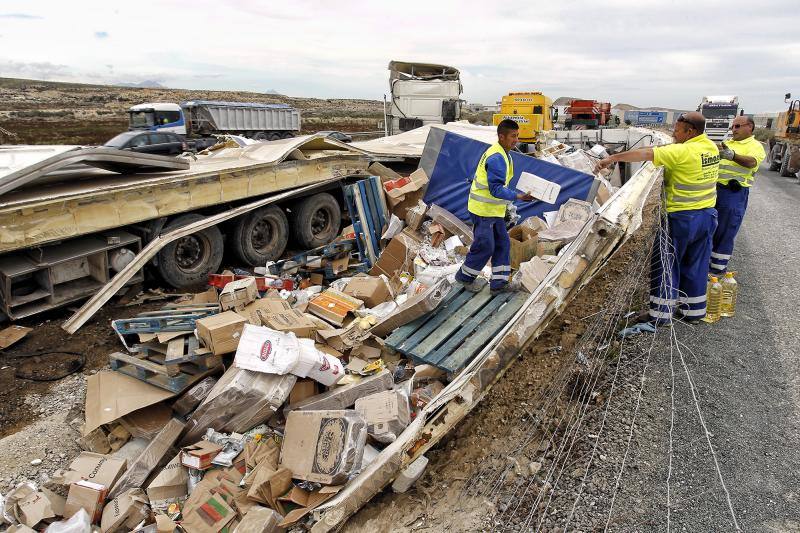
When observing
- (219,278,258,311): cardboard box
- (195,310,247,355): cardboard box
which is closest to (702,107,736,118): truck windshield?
(219,278,258,311): cardboard box

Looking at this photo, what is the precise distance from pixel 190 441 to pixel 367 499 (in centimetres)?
150

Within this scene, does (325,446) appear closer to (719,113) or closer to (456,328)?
(456,328)

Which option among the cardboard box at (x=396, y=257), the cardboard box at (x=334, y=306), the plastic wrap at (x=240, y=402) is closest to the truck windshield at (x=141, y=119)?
the cardboard box at (x=396, y=257)

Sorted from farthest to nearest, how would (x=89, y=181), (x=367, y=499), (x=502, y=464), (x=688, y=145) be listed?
(x=89, y=181), (x=688, y=145), (x=502, y=464), (x=367, y=499)

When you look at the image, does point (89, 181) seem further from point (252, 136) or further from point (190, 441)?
point (252, 136)

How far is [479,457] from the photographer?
307 centimetres

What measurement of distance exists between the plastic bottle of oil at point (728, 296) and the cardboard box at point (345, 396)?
328cm

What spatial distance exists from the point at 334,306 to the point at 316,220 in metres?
2.89

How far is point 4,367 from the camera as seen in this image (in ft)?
13.9

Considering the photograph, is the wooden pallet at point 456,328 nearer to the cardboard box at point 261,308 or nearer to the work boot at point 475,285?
the work boot at point 475,285

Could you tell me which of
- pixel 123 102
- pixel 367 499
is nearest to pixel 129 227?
pixel 367 499

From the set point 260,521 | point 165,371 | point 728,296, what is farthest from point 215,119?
point 260,521

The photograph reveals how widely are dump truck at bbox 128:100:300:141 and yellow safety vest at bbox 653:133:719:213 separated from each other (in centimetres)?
1649

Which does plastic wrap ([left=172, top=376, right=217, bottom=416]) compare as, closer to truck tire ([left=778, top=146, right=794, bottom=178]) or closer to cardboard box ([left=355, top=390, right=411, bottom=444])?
cardboard box ([left=355, top=390, right=411, bottom=444])
